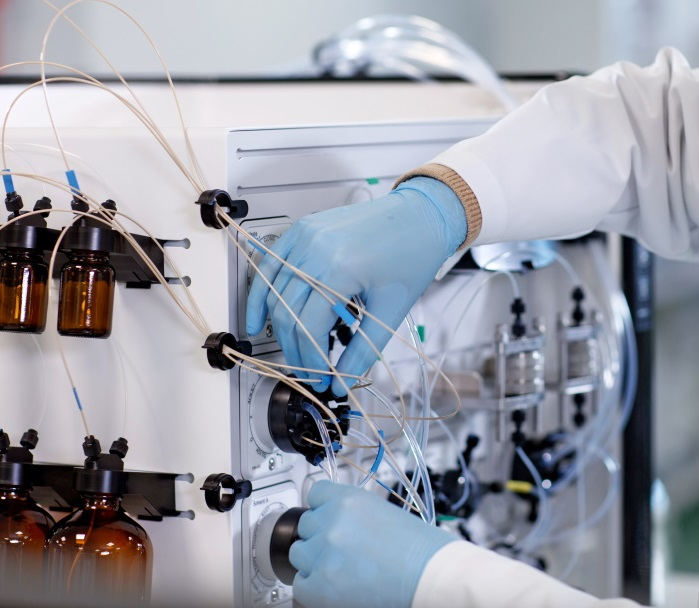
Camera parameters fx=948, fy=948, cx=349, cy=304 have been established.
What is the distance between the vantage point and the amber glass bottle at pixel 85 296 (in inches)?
39.4

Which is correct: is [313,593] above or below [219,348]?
below

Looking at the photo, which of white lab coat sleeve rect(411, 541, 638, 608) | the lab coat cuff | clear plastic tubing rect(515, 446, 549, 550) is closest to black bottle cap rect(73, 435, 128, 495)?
white lab coat sleeve rect(411, 541, 638, 608)

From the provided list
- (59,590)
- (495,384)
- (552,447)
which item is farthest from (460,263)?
(59,590)

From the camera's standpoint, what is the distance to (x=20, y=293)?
1.01 m

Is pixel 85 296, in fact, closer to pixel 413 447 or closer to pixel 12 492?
pixel 12 492

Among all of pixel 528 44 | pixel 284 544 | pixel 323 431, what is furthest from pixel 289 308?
pixel 528 44

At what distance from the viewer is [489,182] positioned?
1.20 m

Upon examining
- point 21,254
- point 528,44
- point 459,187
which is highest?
point 528,44

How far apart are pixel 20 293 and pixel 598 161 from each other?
78cm

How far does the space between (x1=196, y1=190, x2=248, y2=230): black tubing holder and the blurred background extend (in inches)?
115

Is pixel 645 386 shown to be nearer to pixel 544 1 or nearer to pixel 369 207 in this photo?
pixel 369 207

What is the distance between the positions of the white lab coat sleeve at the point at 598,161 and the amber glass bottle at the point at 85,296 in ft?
1.44

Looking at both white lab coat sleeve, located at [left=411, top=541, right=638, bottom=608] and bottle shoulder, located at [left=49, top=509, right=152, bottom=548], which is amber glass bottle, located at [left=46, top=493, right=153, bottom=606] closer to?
bottle shoulder, located at [left=49, top=509, right=152, bottom=548]

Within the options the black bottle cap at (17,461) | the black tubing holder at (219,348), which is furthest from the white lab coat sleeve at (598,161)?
the black bottle cap at (17,461)
